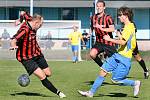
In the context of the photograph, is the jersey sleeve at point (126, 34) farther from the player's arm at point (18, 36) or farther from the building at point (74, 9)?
the building at point (74, 9)

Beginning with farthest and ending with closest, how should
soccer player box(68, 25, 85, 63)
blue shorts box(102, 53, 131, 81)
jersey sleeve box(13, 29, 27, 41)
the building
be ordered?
the building, soccer player box(68, 25, 85, 63), jersey sleeve box(13, 29, 27, 41), blue shorts box(102, 53, 131, 81)

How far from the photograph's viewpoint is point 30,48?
37.4 feet

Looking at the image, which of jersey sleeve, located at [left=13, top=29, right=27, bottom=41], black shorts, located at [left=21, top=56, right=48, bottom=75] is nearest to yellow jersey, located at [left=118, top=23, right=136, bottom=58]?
black shorts, located at [left=21, top=56, right=48, bottom=75]

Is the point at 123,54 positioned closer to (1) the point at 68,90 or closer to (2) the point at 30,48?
(2) the point at 30,48

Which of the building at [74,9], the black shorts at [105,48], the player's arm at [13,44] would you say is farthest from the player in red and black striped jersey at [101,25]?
the building at [74,9]

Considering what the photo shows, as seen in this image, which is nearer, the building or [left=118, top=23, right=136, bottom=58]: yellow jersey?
[left=118, top=23, right=136, bottom=58]: yellow jersey

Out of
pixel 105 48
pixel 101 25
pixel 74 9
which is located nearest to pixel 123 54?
pixel 101 25

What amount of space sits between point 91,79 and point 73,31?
1166 centimetres

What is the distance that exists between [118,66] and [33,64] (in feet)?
5.87

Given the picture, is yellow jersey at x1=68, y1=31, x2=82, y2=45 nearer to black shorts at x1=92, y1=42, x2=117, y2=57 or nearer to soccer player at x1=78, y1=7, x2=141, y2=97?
black shorts at x1=92, y1=42, x2=117, y2=57

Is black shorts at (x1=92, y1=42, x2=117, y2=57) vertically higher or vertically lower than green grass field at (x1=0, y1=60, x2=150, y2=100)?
higher

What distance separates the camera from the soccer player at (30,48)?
11141 millimetres

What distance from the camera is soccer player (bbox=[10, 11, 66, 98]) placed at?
11141mm

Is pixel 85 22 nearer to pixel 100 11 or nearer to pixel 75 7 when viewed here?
pixel 75 7
